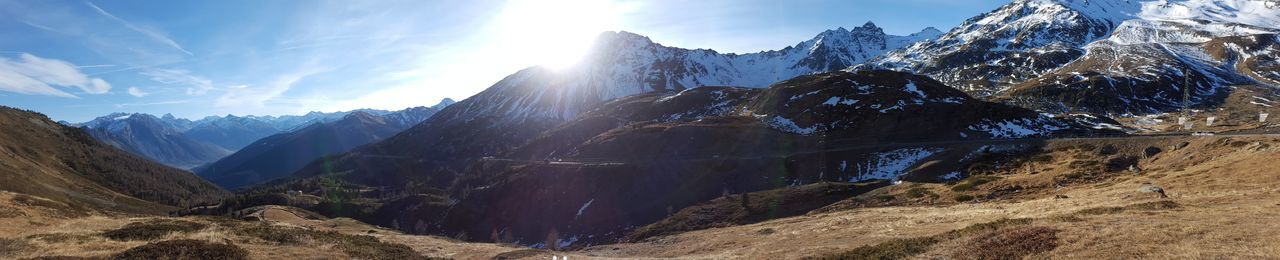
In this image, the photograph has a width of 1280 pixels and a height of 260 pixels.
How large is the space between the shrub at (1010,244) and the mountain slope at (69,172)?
10748 centimetres

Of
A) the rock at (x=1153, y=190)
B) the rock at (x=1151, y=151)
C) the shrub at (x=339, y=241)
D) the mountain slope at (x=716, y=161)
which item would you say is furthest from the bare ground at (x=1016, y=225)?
the mountain slope at (x=716, y=161)

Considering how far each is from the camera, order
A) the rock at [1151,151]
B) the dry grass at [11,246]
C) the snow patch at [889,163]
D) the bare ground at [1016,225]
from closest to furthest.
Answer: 1. the bare ground at [1016,225]
2. the dry grass at [11,246]
3. the rock at [1151,151]
4. the snow patch at [889,163]

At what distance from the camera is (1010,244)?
2828 cm

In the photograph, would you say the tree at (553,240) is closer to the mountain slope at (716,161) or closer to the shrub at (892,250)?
the mountain slope at (716,161)

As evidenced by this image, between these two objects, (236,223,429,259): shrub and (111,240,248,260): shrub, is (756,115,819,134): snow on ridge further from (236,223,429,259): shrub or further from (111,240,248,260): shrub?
(111,240,248,260): shrub

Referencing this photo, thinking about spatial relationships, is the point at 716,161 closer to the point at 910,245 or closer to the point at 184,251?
the point at 910,245

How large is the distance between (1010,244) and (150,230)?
4980cm

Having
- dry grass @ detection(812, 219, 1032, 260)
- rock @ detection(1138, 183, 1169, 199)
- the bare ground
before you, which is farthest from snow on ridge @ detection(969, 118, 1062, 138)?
dry grass @ detection(812, 219, 1032, 260)

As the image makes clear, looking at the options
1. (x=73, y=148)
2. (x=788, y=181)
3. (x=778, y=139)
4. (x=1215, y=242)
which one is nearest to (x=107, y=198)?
(x=73, y=148)

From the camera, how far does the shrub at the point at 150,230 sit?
108 ft

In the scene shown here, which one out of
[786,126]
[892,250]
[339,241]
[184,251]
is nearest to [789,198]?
[892,250]

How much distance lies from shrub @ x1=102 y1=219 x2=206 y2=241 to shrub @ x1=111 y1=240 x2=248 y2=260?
15.1 feet

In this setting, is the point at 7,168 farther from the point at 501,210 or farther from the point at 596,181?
the point at 596,181

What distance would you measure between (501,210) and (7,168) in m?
77.2
